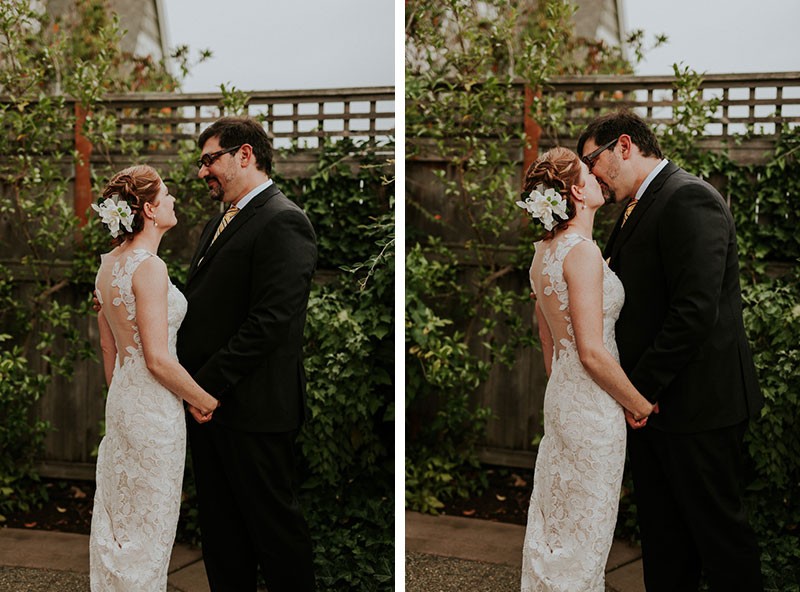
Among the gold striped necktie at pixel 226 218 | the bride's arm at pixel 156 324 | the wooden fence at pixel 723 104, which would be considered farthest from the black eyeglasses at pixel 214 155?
the wooden fence at pixel 723 104

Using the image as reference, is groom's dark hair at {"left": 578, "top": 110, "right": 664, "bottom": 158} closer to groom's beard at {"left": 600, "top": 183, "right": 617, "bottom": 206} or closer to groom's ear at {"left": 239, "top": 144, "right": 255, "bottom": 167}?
groom's beard at {"left": 600, "top": 183, "right": 617, "bottom": 206}

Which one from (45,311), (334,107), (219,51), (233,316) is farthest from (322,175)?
(45,311)

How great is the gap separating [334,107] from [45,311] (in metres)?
1.70

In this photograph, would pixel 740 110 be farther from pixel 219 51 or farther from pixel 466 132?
pixel 219 51

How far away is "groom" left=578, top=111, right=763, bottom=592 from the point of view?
2424 millimetres

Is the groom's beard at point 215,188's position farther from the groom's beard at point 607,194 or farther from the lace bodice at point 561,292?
the groom's beard at point 607,194

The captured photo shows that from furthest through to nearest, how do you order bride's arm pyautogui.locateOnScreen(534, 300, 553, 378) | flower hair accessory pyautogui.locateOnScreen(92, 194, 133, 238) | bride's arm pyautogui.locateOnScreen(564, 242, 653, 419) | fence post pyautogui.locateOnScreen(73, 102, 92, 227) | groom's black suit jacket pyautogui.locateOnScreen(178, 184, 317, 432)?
fence post pyautogui.locateOnScreen(73, 102, 92, 227), bride's arm pyautogui.locateOnScreen(534, 300, 553, 378), groom's black suit jacket pyautogui.locateOnScreen(178, 184, 317, 432), flower hair accessory pyautogui.locateOnScreen(92, 194, 133, 238), bride's arm pyautogui.locateOnScreen(564, 242, 653, 419)

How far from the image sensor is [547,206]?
242cm

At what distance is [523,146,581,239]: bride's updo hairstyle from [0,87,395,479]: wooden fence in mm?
1284

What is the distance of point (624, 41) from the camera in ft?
13.9

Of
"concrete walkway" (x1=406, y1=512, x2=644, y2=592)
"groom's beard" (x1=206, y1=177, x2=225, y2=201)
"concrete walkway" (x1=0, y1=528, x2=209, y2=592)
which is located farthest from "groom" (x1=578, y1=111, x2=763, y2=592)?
"concrete walkway" (x1=0, y1=528, x2=209, y2=592)

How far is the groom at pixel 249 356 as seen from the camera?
261 centimetres

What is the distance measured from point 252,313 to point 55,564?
5.19 feet

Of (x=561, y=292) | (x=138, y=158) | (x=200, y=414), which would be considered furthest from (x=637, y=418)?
(x=138, y=158)
